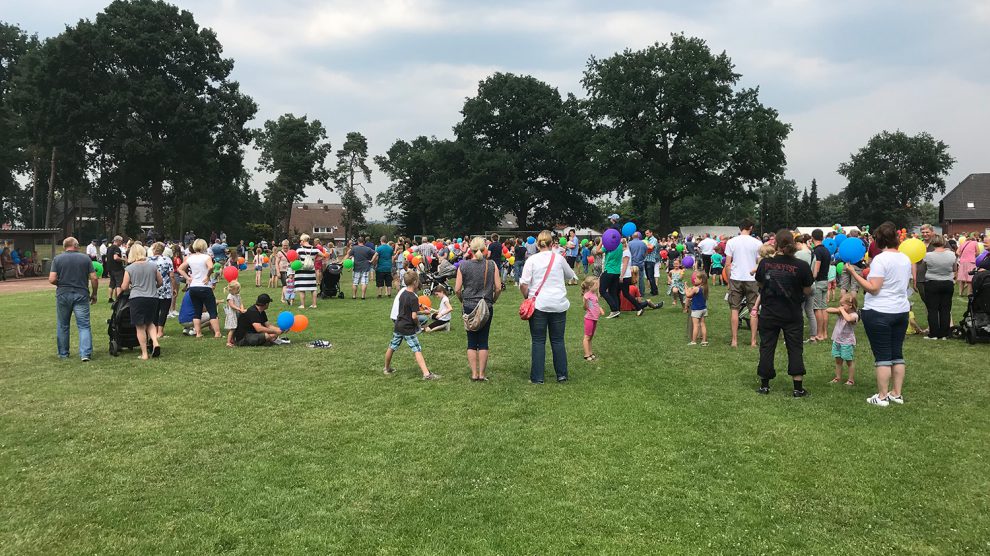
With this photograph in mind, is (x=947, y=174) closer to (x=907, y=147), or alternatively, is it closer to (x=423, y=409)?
(x=907, y=147)

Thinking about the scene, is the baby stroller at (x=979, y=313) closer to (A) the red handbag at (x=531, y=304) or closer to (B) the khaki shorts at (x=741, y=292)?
(B) the khaki shorts at (x=741, y=292)

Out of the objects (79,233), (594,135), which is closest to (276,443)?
(594,135)

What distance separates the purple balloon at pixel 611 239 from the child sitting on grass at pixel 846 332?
18.6ft

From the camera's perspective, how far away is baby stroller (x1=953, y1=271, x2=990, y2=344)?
31.0 ft

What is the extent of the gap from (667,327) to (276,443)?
808cm

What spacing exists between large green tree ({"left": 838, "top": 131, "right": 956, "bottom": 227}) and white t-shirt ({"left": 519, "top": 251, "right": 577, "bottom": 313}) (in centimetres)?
8139

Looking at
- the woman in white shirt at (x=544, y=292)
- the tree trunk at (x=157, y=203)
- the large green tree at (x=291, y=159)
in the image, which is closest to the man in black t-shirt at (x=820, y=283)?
the woman in white shirt at (x=544, y=292)

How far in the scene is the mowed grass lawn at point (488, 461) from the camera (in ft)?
12.1

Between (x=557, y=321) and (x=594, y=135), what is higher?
(x=594, y=135)

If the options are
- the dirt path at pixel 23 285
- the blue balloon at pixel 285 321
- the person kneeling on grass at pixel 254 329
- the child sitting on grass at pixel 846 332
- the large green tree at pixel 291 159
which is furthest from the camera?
the large green tree at pixel 291 159

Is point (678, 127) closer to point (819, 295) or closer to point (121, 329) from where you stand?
point (819, 295)

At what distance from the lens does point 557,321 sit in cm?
730

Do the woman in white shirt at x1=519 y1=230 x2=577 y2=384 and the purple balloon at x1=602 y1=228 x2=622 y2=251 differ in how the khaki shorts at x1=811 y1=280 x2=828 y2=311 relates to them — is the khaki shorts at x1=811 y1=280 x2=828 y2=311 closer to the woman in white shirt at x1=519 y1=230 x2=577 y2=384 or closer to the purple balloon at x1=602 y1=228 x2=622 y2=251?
the purple balloon at x1=602 y1=228 x2=622 y2=251

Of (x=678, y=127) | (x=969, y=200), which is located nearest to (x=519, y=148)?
(x=678, y=127)
